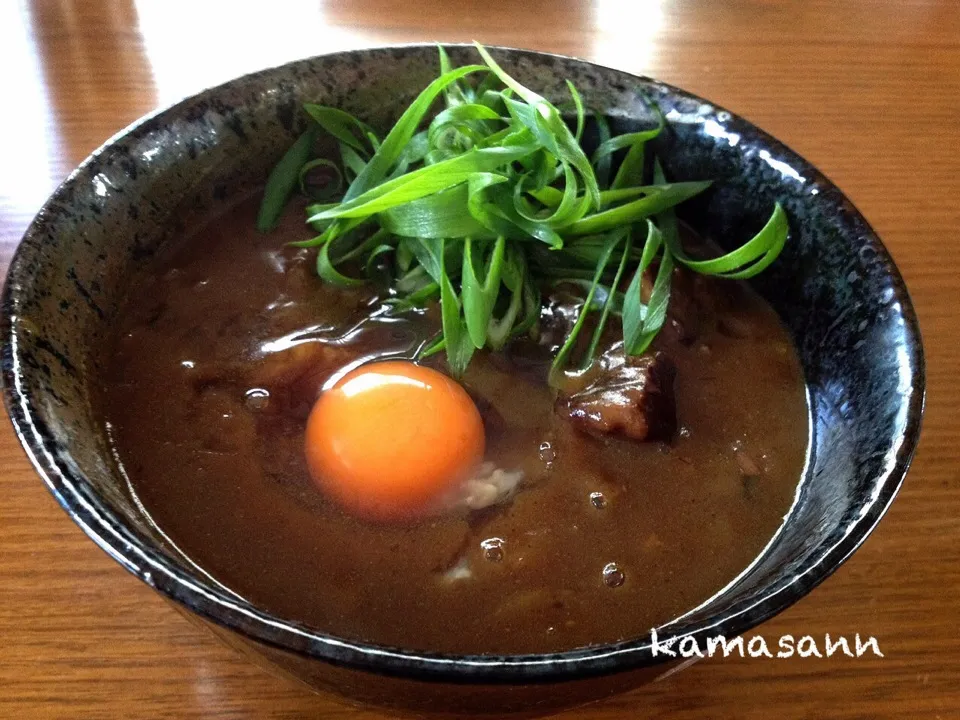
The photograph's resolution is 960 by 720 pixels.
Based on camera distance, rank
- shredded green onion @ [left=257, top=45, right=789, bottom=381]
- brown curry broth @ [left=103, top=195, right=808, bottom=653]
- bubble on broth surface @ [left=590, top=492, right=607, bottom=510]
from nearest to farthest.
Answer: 1. brown curry broth @ [left=103, top=195, right=808, bottom=653]
2. bubble on broth surface @ [left=590, top=492, right=607, bottom=510]
3. shredded green onion @ [left=257, top=45, right=789, bottom=381]

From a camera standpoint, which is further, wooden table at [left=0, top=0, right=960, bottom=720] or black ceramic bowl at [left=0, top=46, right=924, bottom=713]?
wooden table at [left=0, top=0, right=960, bottom=720]

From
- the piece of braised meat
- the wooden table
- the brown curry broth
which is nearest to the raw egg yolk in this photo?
the brown curry broth

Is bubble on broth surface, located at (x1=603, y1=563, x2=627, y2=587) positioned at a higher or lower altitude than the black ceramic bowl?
lower

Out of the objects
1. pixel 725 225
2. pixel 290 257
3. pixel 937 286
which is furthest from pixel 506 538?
pixel 937 286

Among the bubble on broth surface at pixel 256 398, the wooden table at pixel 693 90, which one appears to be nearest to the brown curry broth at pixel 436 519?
the bubble on broth surface at pixel 256 398

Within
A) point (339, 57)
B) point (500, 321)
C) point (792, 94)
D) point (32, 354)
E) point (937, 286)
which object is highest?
point (339, 57)

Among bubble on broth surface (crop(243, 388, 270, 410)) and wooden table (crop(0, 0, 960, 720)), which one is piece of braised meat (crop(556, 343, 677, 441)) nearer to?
wooden table (crop(0, 0, 960, 720))

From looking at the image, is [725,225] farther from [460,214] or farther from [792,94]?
[792,94]
